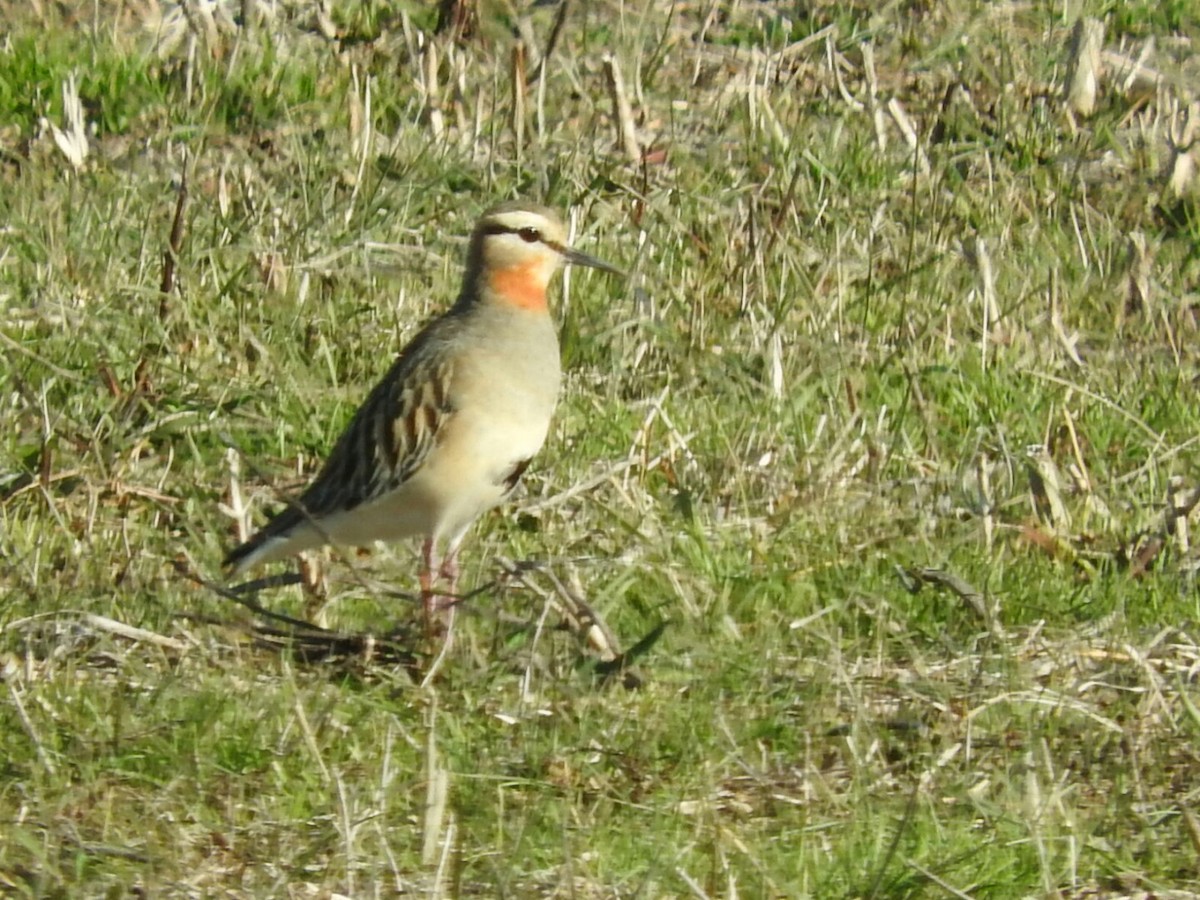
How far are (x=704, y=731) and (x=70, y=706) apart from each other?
139 cm

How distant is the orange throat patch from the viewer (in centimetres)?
657

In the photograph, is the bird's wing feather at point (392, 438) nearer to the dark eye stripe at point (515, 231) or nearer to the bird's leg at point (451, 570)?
the bird's leg at point (451, 570)

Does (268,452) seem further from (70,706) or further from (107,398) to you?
(70,706)

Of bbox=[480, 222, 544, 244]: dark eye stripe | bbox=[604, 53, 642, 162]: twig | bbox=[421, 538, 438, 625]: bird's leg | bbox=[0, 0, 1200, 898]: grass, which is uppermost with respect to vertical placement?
bbox=[480, 222, 544, 244]: dark eye stripe

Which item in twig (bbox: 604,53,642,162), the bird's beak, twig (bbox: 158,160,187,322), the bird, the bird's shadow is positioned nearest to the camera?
the bird's shadow

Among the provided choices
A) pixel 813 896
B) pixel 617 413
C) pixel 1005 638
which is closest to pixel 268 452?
pixel 617 413

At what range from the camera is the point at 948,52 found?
929cm

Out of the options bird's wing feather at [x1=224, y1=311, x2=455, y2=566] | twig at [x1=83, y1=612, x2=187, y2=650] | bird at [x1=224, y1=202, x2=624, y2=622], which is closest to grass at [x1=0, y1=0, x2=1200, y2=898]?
twig at [x1=83, y1=612, x2=187, y2=650]

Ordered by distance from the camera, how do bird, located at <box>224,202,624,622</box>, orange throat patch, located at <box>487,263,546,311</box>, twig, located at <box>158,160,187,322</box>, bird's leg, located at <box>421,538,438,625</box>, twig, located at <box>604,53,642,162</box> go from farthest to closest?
twig, located at <box>604,53,642,162</box> → twig, located at <box>158,160,187,322</box> → orange throat patch, located at <box>487,263,546,311</box> → bird, located at <box>224,202,624,622</box> → bird's leg, located at <box>421,538,438,625</box>

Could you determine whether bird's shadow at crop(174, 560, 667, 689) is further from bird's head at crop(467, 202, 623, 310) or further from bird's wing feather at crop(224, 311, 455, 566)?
bird's head at crop(467, 202, 623, 310)

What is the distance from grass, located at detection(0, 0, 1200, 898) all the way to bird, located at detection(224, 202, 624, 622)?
0.16 metres

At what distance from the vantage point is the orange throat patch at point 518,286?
6.57m

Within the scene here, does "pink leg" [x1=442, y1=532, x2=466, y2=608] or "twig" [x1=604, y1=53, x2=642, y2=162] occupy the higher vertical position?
"twig" [x1=604, y1=53, x2=642, y2=162]

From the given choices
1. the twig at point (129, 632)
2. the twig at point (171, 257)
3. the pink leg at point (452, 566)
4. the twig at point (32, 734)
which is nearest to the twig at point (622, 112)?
the twig at point (171, 257)
